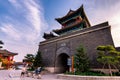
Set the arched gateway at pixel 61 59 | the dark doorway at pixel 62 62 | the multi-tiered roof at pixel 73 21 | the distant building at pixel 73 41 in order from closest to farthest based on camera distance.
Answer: the distant building at pixel 73 41 → the arched gateway at pixel 61 59 → the dark doorway at pixel 62 62 → the multi-tiered roof at pixel 73 21

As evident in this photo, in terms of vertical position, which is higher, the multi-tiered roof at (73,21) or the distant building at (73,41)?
the multi-tiered roof at (73,21)

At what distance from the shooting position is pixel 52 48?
18.6 metres

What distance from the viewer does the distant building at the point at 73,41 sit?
1236cm

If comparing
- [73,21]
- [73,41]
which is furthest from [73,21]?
[73,41]

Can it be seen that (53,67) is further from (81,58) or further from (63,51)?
(81,58)

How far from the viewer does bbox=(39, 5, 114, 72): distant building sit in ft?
40.5

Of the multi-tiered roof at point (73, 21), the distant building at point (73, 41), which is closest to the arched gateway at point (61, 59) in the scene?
the distant building at point (73, 41)

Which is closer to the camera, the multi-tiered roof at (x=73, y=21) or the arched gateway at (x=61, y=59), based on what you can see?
the arched gateway at (x=61, y=59)

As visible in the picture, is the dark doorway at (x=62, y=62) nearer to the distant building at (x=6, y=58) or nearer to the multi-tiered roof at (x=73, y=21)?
Answer: the multi-tiered roof at (x=73, y=21)

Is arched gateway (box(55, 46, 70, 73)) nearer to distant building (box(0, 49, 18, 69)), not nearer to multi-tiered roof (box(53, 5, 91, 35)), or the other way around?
multi-tiered roof (box(53, 5, 91, 35))

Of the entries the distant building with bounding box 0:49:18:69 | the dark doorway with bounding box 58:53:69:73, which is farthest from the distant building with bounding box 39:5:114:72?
the distant building with bounding box 0:49:18:69

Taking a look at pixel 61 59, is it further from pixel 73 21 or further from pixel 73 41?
pixel 73 21

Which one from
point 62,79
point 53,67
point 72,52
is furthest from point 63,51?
point 62,79

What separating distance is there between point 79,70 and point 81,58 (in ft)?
4.14
